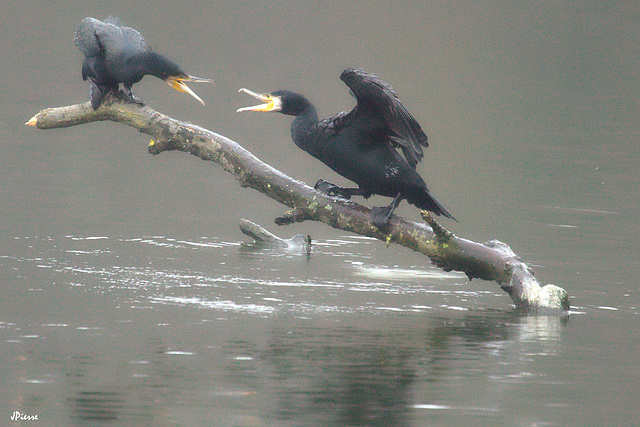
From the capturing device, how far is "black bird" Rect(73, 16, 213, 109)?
25.7 ft

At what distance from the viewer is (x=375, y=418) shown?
4.98 metres

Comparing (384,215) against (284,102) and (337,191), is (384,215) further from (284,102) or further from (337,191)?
(284,102)

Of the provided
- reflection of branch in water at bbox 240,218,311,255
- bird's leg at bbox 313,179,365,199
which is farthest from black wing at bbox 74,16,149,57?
reflection of branch in water at bbox 240,218,311,255

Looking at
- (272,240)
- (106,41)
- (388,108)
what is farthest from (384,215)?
(106,41)

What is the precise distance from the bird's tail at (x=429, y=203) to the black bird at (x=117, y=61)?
176 centimetres

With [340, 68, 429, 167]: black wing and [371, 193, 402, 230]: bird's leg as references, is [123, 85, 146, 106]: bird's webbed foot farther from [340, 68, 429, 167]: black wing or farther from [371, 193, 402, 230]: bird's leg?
[371, 193, 402, 230]: bird's leg

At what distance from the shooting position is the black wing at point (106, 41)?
7.91 meters

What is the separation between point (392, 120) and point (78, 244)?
288cm

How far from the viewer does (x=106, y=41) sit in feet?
26.0

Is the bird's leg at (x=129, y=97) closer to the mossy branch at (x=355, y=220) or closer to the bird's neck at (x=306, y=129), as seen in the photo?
the mossy branch at (x=355, y=220)

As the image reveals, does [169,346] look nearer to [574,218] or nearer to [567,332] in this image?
[567,332]

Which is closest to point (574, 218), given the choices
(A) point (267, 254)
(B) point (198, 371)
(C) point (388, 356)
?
(A) point (267, 254)

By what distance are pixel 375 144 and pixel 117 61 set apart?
2061mm

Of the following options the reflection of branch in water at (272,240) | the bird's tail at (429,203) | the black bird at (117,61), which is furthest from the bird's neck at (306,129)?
the reflection of branch in water at (272,240)
